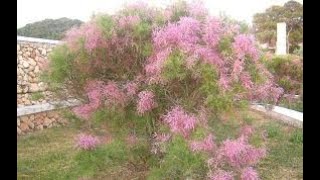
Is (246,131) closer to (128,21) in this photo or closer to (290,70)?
(128,21)

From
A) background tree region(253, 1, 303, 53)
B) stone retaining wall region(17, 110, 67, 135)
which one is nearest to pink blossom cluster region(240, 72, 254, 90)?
stone retaining wall region(17, 110, 67, 135)

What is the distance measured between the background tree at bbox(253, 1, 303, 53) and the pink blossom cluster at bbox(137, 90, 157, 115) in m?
9.32

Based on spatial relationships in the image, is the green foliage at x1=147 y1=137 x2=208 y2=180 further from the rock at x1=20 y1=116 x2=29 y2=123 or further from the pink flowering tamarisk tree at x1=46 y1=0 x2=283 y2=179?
the rock at x1=20 y1=116 x2=29 y2=123

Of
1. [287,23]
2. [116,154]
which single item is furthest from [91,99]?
[287,23]

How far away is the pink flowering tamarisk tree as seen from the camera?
2.90m

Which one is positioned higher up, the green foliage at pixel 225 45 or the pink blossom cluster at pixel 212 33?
the pink blossom cluster at pixel 212 33

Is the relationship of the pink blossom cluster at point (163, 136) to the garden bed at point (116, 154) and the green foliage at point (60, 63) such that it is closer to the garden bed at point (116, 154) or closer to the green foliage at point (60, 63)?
the garden bed at point (116, 154)

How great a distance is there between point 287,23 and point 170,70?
10.4 meters

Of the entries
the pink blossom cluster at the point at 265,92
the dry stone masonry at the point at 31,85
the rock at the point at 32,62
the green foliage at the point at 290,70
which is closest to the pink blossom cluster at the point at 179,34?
the pink blossom cluster at the point at 265,92

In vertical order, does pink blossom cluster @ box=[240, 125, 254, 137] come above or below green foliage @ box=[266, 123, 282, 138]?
above

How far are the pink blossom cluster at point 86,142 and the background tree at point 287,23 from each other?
364 inches

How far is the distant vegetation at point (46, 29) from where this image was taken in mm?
6367

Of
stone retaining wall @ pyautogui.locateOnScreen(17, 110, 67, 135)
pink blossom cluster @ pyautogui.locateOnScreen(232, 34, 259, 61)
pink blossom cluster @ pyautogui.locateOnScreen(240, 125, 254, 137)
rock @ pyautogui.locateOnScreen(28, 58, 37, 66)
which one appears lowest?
stone retaining wall @ pyautogui.locateOnScreen(17, 110, 67, 135)
